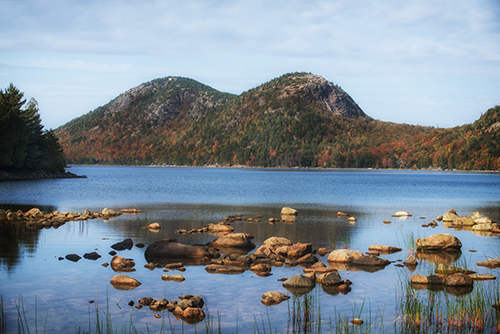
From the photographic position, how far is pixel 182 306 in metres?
12.5

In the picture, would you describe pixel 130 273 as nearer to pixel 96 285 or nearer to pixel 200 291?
pixel 96 285

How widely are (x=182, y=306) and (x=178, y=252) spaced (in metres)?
7.69

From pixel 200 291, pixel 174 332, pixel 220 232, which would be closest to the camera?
pixel 174 332

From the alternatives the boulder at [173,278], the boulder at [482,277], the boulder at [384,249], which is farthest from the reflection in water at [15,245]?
the boulder at [482,277]

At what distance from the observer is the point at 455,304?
13180 millimetres

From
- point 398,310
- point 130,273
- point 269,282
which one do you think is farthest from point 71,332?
point 398,310

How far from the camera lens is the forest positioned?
8044cm

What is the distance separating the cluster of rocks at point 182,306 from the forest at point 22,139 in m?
77.7

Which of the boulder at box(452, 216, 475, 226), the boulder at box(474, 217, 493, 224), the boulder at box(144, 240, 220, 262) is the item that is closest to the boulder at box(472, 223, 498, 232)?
the boulder at box(474, 217, 493, 224)

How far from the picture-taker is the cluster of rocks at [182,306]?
12.1 m

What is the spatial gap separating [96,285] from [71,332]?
161 inches

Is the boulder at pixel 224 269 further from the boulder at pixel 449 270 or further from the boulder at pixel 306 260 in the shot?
the boulder at pixel 449 270

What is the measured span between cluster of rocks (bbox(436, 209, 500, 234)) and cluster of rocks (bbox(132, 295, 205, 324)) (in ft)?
75.5

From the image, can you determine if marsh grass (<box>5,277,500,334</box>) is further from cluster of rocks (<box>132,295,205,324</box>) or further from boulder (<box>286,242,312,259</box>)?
boulder (<box>286,242,312,259</box>)
